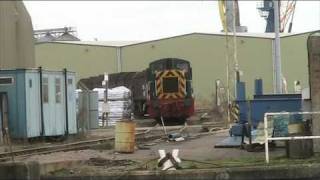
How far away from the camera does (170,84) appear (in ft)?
120

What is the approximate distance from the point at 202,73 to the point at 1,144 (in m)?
50.2

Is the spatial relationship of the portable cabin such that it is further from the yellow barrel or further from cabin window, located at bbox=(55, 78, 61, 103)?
the yellow barrel

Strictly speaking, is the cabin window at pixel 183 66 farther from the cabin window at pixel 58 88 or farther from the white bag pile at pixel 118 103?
the cabin window at pixel 58 88

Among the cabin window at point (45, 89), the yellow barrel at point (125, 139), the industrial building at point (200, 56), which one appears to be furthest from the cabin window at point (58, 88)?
the industrial building at point (200, 56)

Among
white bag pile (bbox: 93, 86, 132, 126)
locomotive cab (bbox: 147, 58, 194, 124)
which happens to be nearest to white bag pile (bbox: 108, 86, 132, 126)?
white bag pile (bbox: 93, 86, 132, 126)

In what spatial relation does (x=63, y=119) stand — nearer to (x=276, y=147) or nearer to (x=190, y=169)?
(x=276, y=147)

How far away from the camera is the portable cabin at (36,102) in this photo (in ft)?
75.3

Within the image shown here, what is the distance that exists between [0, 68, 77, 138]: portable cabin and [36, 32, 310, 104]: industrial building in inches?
1660

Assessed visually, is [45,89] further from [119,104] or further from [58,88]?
[119,104]

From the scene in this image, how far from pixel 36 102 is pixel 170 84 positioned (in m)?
14.0

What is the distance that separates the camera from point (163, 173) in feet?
42.1

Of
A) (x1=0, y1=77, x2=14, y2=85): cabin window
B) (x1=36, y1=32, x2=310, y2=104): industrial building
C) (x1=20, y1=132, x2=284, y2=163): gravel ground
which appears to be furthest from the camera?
(x1=36, y1=32, x2=310, y2=104): industrial building

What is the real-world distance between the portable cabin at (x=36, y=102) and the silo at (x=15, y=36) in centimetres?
1092

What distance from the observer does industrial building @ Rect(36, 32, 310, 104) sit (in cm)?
6956
